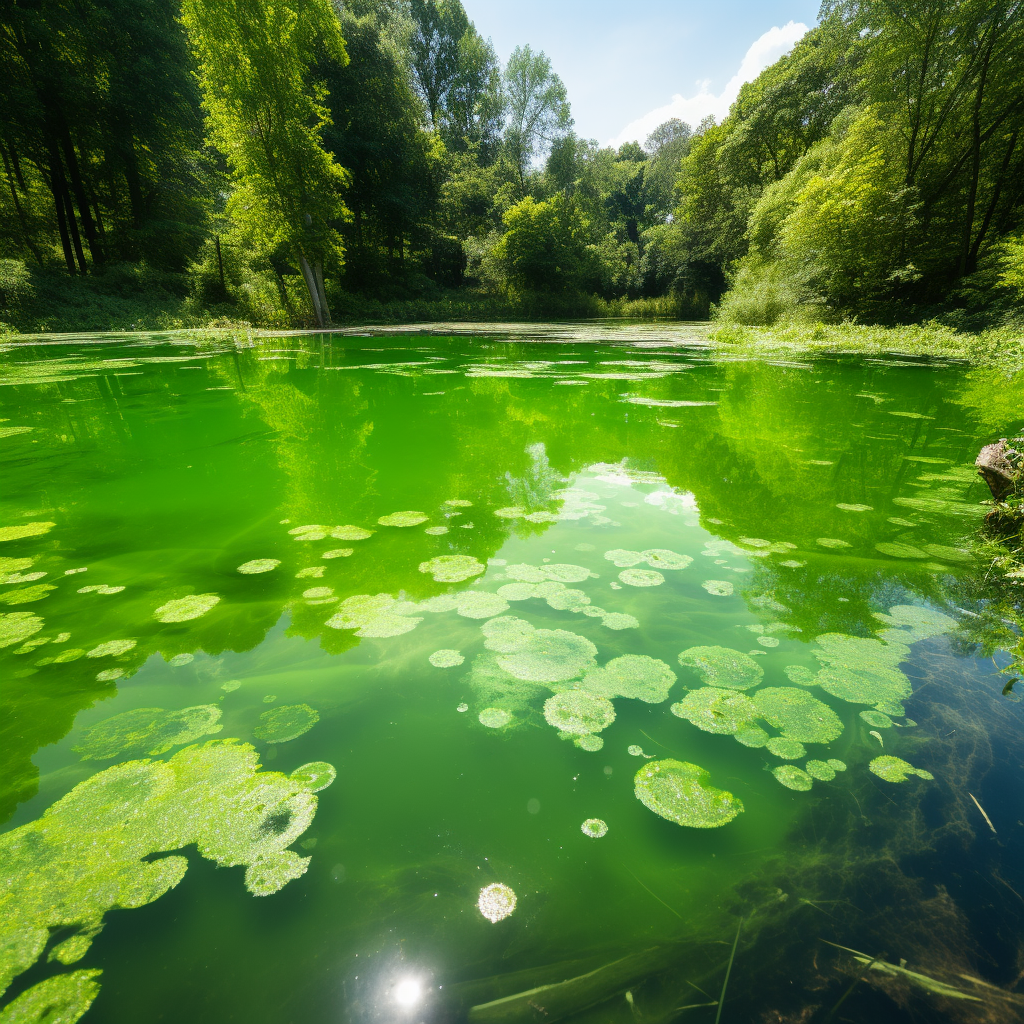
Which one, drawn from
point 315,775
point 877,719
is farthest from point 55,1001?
point 877,719

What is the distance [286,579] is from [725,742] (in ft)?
5.76

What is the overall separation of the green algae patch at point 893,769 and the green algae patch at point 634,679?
0.52m

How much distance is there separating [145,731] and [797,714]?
186cm

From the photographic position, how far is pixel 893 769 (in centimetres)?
117

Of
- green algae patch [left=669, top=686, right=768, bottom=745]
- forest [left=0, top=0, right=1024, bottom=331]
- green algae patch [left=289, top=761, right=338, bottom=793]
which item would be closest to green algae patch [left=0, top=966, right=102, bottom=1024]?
green algae patch [left=289, top=761, right=338, bottom=793]

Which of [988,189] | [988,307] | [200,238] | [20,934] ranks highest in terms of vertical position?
[200,238]

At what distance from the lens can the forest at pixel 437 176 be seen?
36.4 ft

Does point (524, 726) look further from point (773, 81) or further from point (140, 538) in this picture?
point (773, 81)

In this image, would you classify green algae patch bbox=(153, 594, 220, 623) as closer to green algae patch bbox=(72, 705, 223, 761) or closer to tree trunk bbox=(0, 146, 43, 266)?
green algae patch bbox=(72, 705, 223, 761)

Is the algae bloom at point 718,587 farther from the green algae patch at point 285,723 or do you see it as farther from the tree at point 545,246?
the tree at point 545,246

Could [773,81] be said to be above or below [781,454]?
above

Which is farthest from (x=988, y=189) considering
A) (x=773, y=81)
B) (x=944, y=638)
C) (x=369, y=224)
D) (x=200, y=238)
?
(x=200, y=238)

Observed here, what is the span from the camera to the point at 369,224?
2042cm

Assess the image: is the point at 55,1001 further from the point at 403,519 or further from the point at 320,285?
the point at 320,285
